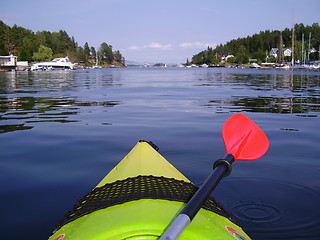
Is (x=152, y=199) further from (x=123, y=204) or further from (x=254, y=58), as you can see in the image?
(x=254, y=58)

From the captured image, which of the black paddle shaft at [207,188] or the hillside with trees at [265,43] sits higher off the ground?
the hillside with trees at [265,43]

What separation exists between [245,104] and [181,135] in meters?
5.24

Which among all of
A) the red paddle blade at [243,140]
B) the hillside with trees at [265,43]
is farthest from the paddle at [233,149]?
the hillside with trees at [265,43]

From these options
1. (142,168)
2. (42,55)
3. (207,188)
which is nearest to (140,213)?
(207,188)

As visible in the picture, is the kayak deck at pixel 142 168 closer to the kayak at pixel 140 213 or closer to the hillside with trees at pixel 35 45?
the kayak at pixel 140 213

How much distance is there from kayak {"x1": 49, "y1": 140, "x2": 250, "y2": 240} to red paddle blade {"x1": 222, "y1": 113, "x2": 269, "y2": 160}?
0.61m

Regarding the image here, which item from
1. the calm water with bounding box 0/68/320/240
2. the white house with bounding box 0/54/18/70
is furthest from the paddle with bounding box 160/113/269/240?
the white house with bounding box 0/54/18/70

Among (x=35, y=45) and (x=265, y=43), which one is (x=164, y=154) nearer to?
(x=35, y=45)

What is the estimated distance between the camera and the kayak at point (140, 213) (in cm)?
165

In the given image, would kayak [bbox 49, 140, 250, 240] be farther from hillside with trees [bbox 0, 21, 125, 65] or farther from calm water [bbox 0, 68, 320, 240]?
hillside with trees [bbox 0, 21, 125, 65]

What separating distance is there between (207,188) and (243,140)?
114 centimetres

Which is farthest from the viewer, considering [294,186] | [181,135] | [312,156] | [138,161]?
[181,135]

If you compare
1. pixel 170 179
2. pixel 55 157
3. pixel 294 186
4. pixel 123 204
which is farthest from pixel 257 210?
pixel 55 157

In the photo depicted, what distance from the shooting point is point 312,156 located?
5199 mm
